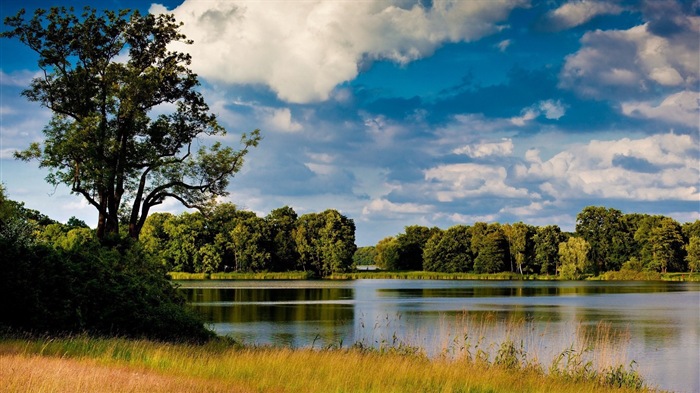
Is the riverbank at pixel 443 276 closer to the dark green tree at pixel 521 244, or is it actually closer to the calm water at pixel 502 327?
the dark green tree at pixel 521 244

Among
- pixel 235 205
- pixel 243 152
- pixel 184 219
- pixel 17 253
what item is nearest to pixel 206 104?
pixel 243 152

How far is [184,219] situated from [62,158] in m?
89.5

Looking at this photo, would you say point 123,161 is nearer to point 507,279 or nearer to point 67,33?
point 67,33

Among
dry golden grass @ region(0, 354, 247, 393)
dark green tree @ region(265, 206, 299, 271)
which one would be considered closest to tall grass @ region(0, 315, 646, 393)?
dry golden grass @ region(0, 354, 247, 393)

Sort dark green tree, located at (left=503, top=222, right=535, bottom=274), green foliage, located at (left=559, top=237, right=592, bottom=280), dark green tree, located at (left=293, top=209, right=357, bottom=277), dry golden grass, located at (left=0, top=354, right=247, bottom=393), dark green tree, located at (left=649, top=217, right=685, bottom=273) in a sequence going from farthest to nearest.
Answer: dark green tree, located at (left=503, top=222, right=535, bottom=274) → dark green tree, located at (left=293, top=209, right=357, bottom=277) → dark green tree, located at (left=649, top=217, right=685, bottom=273) → green foliage, located at (left=559, top=237, right=592, bottom=280) → dry golden grass, located at (left=0, top=354, right=247, bottom=393)

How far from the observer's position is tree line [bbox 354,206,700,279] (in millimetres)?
118188

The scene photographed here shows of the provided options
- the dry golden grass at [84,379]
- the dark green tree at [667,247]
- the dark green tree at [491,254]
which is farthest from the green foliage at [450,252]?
the dry golden grass at [84,379]

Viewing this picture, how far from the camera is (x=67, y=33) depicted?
33688 millimetres

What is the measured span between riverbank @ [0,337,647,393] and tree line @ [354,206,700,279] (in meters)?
106

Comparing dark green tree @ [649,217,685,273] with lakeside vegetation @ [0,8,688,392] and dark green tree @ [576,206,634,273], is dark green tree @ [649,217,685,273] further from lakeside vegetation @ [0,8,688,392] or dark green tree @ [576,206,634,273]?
lakeside vegetation @ [0,8,688,392]

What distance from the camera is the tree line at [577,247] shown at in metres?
118

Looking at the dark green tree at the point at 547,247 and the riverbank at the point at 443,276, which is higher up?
the dark green tree at the point at 547,247

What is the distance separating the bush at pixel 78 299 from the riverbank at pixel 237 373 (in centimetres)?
236

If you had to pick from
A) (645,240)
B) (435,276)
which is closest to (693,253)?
(645,240)
